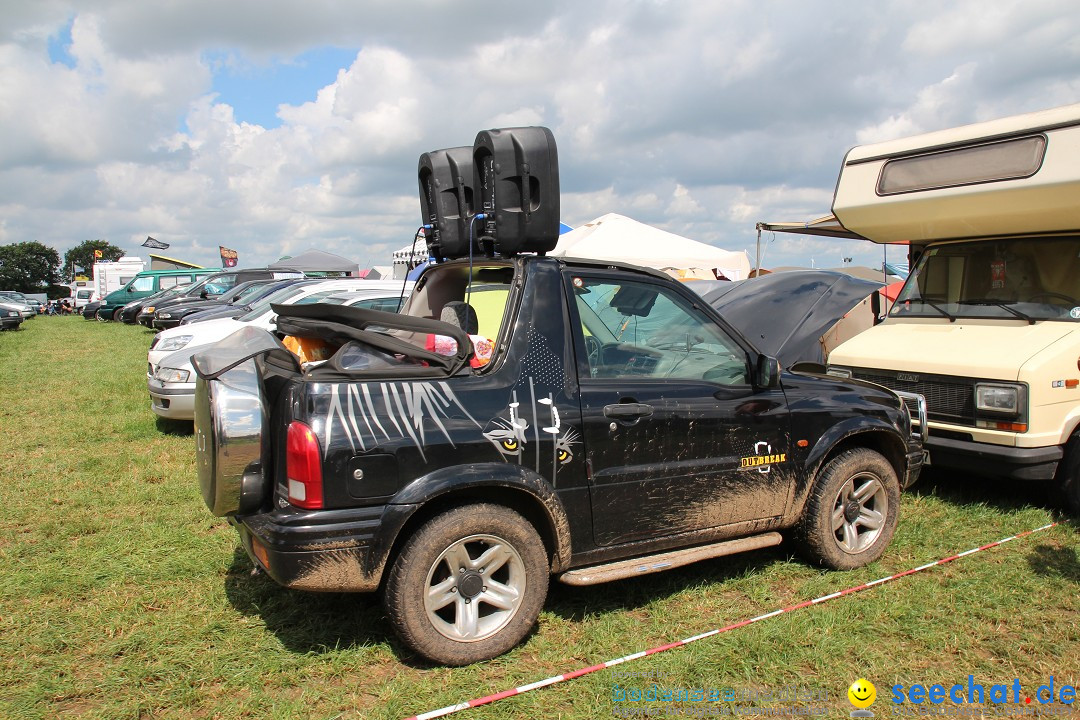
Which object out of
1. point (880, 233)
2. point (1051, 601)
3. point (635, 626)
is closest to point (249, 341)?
point (635, 626)

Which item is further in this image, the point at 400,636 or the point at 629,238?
the point at 629,238

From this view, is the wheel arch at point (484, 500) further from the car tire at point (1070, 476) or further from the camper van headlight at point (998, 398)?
the car tire at point (1070, 476)

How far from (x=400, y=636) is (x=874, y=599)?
8.64ft

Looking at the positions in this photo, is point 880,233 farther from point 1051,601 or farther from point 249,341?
point 249,341

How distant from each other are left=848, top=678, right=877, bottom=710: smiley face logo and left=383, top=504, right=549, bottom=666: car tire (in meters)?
1.42

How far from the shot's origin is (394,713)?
10.1 feet

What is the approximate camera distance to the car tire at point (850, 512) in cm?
445

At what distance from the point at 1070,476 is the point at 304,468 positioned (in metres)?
5.40

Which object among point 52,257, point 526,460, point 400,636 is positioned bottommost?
point 400,636

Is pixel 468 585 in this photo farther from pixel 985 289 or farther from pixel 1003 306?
pixel 985 289

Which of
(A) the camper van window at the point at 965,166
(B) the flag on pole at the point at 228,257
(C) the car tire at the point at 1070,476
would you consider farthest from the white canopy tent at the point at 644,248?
(B) the flag on pole at the point at 228,257

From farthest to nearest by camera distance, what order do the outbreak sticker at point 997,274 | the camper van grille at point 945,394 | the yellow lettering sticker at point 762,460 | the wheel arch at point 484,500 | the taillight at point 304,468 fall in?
the outbreak sticker at point 997,274 < the camper van grille at point 945,394 < the yellow lettering sticker at point 762,460 < the wheel arch at point 484,500 < the taillight at point 304,468

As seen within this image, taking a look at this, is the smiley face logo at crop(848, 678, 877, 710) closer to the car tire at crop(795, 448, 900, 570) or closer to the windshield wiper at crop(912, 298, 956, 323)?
the car tire at crop(795, 448, 900, 570)

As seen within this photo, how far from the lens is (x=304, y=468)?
310cm
